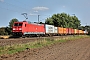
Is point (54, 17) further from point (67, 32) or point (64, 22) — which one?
point (67, 32)

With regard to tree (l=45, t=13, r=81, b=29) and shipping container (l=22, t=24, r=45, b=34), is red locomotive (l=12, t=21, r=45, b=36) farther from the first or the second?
tree (l=45, t=13, r=81, b=29)

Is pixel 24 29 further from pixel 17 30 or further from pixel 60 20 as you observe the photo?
pixel 60 20

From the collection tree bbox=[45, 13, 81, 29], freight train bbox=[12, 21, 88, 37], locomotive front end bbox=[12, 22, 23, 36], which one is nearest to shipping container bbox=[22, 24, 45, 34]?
freight train bbox=[12, 21, 88, 37]

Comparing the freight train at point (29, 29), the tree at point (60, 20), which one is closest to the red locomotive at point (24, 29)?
the freight train at point (29, 29)

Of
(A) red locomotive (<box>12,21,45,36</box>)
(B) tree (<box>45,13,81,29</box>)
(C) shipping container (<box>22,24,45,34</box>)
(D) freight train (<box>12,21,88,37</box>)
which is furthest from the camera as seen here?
(B) tree (<box>45,13,81,29</box>)

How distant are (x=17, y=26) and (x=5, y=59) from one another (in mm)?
30541

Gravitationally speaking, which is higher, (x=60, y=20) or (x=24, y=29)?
(x=60, y=20)

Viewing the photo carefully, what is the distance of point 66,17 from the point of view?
130500 mm

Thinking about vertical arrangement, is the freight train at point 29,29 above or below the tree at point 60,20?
below

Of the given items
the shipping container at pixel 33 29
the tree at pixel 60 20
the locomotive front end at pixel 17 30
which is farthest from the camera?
the tree at pixel 60 20

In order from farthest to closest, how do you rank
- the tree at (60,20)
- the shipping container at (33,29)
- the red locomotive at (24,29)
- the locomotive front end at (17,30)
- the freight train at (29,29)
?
1. the tree at (60,20)
2. the shipping container at (33,29)
3. the freight train at (29,29)
4. the red locomotive at (24,29)
5. the locomotive front end at (17,30)

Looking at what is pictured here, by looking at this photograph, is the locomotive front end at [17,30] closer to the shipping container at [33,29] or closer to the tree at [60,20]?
the shipping container at [33,29]

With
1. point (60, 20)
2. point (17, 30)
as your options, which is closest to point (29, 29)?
point (17, 30)

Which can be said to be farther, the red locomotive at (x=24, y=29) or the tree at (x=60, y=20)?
the tree at (x=60, y=20)
